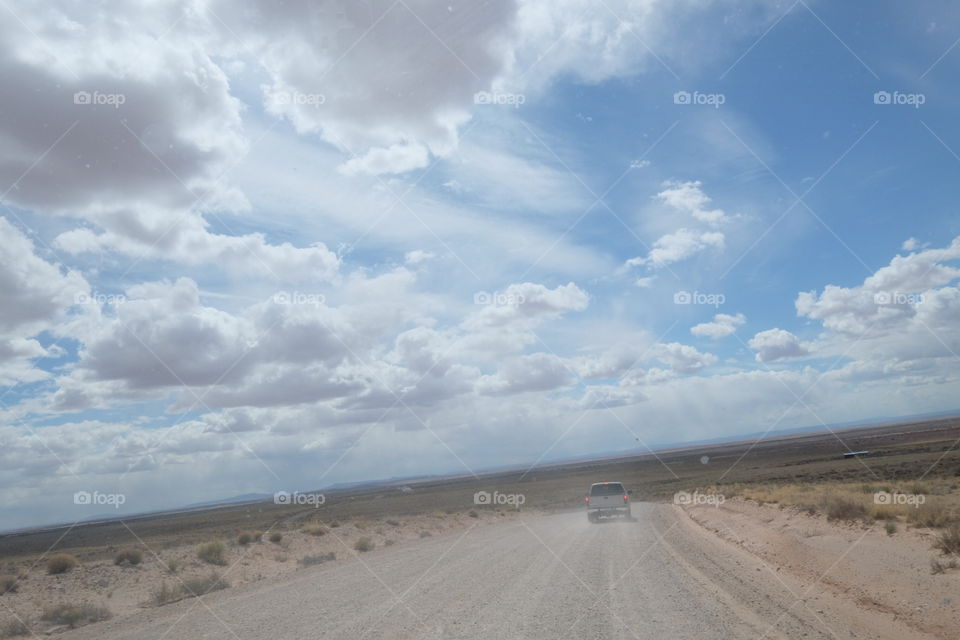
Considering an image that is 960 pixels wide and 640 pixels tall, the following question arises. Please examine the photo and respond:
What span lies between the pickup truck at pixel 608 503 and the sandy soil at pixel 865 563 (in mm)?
6376

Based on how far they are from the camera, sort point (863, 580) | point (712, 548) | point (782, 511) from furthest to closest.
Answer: point (782, 511), point (712, 548), point (863, 580)

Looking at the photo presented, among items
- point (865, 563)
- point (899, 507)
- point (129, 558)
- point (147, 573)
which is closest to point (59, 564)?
point (129, 558)

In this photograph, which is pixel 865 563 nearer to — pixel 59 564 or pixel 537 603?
pixel 537 603

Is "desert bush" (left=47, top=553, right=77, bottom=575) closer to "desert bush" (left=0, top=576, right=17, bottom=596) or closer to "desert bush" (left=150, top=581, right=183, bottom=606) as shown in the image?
"desert bush" (left=0, top=576, right=17, bottom=596)

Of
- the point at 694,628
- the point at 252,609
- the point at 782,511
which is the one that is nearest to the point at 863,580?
the point at 694,628

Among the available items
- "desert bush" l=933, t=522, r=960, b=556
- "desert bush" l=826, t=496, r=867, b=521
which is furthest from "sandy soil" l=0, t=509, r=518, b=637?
"desert bush" l=933, t=522, r=960, b=556

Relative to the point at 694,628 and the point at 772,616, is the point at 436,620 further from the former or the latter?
the point at 772,616

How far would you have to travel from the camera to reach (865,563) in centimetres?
1252

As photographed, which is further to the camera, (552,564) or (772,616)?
(552,564)

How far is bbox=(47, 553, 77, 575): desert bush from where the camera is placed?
758 inches

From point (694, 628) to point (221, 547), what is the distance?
64.5 ft

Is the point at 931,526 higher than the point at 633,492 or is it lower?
higher

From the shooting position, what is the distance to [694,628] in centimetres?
766

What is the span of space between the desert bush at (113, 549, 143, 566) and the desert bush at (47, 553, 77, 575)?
4.48ft
